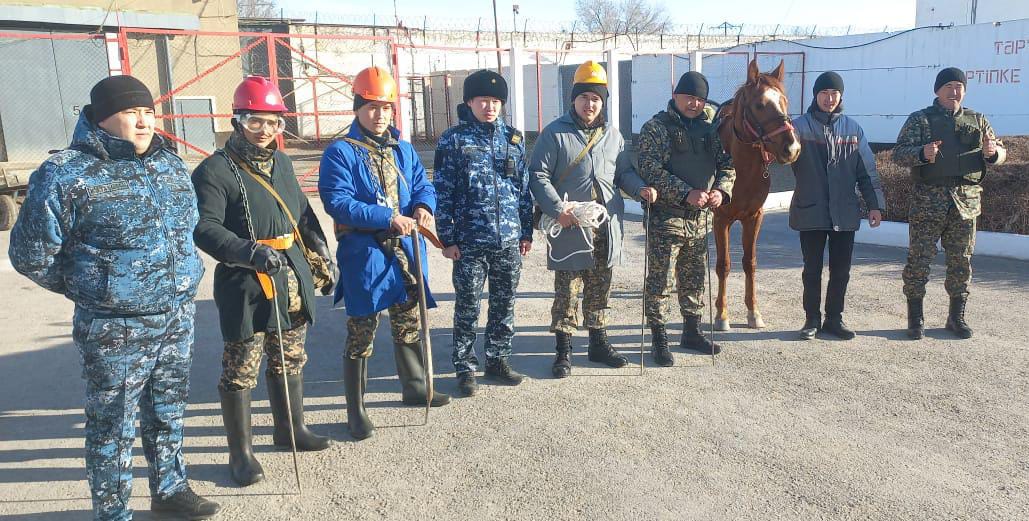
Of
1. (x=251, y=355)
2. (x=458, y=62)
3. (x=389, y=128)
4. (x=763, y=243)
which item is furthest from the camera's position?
(x=458, y=62)

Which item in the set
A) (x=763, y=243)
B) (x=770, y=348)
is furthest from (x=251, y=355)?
(x=763, y=243)

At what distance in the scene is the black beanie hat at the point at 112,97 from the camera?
294 cm

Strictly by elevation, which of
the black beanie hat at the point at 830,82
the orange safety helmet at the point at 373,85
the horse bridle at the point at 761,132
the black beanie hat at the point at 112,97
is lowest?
the horse bridle at the point at 761,132

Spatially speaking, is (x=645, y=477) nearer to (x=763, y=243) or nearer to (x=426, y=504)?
(x=426, y=504)

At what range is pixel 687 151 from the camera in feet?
17.5

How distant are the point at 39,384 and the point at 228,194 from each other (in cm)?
278

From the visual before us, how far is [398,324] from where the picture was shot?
15.1 ft

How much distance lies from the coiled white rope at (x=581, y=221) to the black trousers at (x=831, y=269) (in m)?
1.88

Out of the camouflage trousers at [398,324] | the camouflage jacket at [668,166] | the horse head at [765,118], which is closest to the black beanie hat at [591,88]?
the camouflage jacket at [668,166]

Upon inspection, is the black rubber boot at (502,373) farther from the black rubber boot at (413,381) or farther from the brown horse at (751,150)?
the brown horse at (751,150)

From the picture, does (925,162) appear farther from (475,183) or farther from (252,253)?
(252,253)

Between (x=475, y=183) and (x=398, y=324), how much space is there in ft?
3.26

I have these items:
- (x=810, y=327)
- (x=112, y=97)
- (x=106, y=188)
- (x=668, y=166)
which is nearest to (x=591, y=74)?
(x=668, y=166)

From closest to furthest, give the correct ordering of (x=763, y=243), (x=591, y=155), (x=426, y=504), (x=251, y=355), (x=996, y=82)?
(x=426, y=504) < (x=251, y=355) < (x=591, y=155) < (x=763, y=243) < (x=996, y=82)
